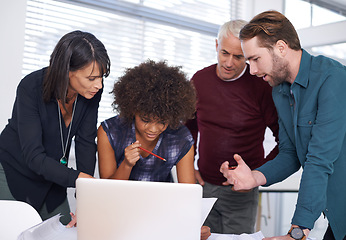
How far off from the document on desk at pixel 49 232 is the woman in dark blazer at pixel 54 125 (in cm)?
26

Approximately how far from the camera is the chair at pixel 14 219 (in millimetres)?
1289

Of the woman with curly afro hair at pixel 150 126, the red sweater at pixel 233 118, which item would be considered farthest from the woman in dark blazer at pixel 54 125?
the red sweater at pixel 233 118

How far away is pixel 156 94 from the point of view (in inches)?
62.8

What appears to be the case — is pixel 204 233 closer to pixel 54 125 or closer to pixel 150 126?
pixel 150 126

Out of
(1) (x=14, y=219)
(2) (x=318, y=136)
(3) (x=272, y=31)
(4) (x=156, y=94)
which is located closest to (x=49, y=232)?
(1) (x=14, y=219)

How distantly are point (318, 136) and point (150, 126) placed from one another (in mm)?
643

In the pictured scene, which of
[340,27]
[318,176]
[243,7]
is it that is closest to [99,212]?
[318,176]

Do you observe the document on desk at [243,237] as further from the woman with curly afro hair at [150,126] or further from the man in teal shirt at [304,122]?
the woman with curly afro hair at [150,126]

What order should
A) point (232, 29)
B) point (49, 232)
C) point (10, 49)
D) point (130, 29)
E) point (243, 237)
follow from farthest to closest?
point (130, 29) < point (10, 49) < point (232, 29) < point (243, 237) < point (49, 232)

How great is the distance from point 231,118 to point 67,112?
2.58 feet

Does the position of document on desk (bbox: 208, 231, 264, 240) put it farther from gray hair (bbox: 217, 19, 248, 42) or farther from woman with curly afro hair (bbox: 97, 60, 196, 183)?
gray hair (bbox: 217, 19, 248, 42)

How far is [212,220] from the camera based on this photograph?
202cm

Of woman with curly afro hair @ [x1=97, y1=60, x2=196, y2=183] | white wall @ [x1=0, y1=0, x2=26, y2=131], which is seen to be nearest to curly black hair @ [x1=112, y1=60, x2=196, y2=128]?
woman with curly afro hair @ [x1=97, y1=60, x2=196, y2=183]

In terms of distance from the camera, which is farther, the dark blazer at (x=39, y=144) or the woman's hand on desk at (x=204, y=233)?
the dark blazer at (x=39, y=144)
